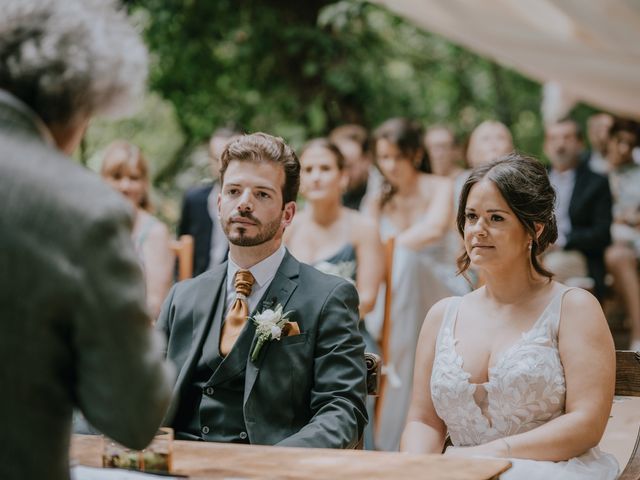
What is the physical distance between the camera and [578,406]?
2863 mm

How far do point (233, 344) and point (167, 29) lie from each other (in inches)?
241

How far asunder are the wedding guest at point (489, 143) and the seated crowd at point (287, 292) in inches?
0.6

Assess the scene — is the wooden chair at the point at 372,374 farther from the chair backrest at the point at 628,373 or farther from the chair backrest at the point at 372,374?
the chair backrest at the point at 628,373

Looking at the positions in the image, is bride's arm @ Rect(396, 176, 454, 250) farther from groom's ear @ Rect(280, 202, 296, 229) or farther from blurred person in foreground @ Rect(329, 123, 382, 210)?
groom's ear @ Rect(280, 202, 296, 229)

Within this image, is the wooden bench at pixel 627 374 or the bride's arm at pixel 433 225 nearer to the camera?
the wooden bench at pixel 627 374

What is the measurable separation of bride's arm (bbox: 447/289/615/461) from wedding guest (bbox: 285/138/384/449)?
2.50 m

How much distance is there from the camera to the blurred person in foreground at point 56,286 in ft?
4.96

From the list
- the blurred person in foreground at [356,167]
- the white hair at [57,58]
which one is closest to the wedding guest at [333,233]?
the blurred person in foreground at [356,167]

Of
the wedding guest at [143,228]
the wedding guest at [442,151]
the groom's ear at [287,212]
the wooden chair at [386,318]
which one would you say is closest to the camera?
the groom's ear at [287,212]

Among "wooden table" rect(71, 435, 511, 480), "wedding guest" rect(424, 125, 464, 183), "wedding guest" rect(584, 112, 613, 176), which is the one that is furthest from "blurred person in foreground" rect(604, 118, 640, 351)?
"wooden table" rect(71, 435, 511, 480)

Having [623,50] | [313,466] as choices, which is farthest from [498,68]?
[313,466]

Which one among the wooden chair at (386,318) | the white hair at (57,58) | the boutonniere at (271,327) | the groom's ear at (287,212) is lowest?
the wooden chair at (386,318)

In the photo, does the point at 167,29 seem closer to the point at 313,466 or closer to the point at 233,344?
the point at 233,344

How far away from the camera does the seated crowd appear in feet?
5.02
